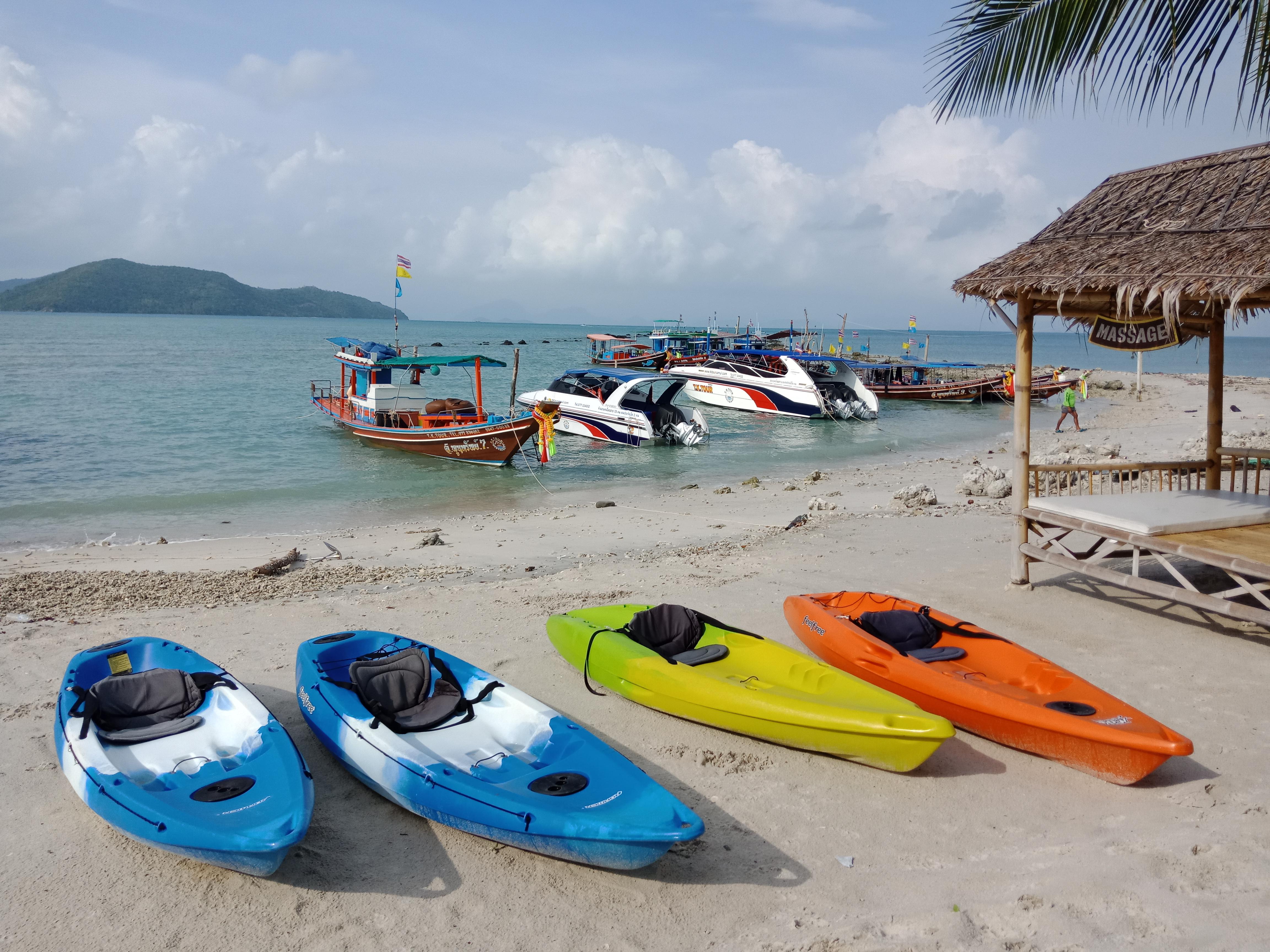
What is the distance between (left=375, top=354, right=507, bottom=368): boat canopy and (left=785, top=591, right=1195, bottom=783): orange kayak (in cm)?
1127

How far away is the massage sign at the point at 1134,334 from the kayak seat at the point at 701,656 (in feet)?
14.0

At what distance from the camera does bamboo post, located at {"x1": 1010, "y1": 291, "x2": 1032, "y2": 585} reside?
7.38 m

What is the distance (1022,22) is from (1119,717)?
14.1 feet

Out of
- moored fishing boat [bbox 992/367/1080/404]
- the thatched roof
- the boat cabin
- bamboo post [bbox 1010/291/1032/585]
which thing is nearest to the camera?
the thatched roof

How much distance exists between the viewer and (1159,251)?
6.54m

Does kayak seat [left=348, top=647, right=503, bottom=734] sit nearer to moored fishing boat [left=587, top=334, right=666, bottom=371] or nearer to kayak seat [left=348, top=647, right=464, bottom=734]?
kayak seat [left=348, top=647, right=464, bottom=734]

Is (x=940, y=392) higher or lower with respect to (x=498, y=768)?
higher

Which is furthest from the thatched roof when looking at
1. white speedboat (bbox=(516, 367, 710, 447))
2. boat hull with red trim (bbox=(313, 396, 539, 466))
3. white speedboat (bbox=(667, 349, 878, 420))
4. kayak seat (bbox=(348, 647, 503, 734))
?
white speedboat (bbox=(667, 349, 878, 420))

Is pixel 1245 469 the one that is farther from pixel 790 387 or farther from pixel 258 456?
pixel 790 387

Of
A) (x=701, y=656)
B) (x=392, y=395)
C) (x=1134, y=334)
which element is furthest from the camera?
(x=392, y=395)

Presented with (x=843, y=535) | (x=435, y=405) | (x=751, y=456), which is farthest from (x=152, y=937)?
(x=751, y=456)

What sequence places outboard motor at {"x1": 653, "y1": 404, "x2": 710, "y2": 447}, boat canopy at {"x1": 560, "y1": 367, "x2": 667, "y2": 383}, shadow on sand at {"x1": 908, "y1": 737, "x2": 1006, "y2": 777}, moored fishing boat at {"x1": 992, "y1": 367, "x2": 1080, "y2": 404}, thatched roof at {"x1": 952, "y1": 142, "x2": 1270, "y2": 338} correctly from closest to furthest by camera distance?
shadow on sand at {"x1": 908, "y1": 737, "x2": 1006, "y2": 777} → thatched roof at {"x1": 952, "y1": 142, "x2": 1270, "y2": 338} → boat canopy at {"x1": 560, "y1": 367, "x2": 667, "y2": 383} → outboard motor at {"x1": 653, "y1": 404, "x2": 710, "y2": 447} → moored fishing boat at {"x1": 992, "y1": 367, "x2": 1080, "y2": 404}

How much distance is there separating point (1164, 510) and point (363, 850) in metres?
6.64

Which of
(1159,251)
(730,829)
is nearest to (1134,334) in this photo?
(1159,251)
